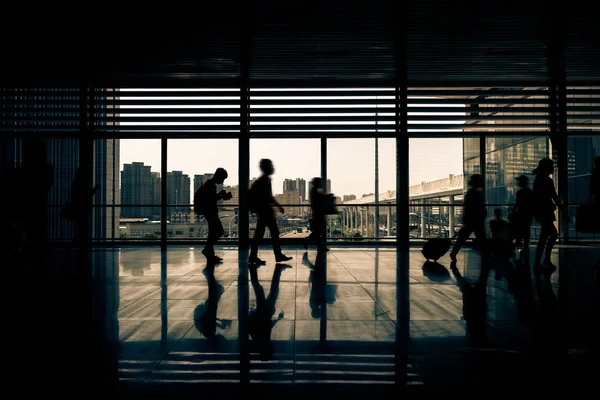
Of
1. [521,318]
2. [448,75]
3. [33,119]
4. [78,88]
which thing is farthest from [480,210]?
[33,119]

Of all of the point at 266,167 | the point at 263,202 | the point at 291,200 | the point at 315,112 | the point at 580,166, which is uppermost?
the point at 315,112

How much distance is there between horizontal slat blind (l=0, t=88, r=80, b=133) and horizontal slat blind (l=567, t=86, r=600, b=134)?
1357 centimetres

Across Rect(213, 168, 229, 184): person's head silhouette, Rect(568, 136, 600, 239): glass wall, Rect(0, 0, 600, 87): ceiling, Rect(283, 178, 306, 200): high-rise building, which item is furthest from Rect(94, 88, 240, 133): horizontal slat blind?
Rect(568, 136, 600, 239): glass wall

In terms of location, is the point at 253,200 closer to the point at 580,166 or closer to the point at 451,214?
the point at 451,214

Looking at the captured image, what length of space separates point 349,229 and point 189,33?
6.55 metres

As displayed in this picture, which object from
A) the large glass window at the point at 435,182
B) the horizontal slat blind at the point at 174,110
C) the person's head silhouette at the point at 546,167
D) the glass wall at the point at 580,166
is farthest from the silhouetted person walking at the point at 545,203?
the horizontal slat blind at the point at 174,110

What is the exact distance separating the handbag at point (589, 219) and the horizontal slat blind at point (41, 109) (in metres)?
11.8

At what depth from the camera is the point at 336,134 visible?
38.6ft

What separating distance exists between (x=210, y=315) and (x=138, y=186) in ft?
30.0

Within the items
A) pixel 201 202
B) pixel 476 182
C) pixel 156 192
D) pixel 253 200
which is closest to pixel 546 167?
pixel 476 182

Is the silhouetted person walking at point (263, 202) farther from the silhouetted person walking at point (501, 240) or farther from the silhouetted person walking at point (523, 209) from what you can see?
the silhouetted person walking at point (501, 240)

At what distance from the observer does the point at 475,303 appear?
420cm

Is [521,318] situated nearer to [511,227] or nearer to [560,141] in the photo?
[511,227]

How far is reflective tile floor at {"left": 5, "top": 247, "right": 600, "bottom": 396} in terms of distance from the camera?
2318mm
